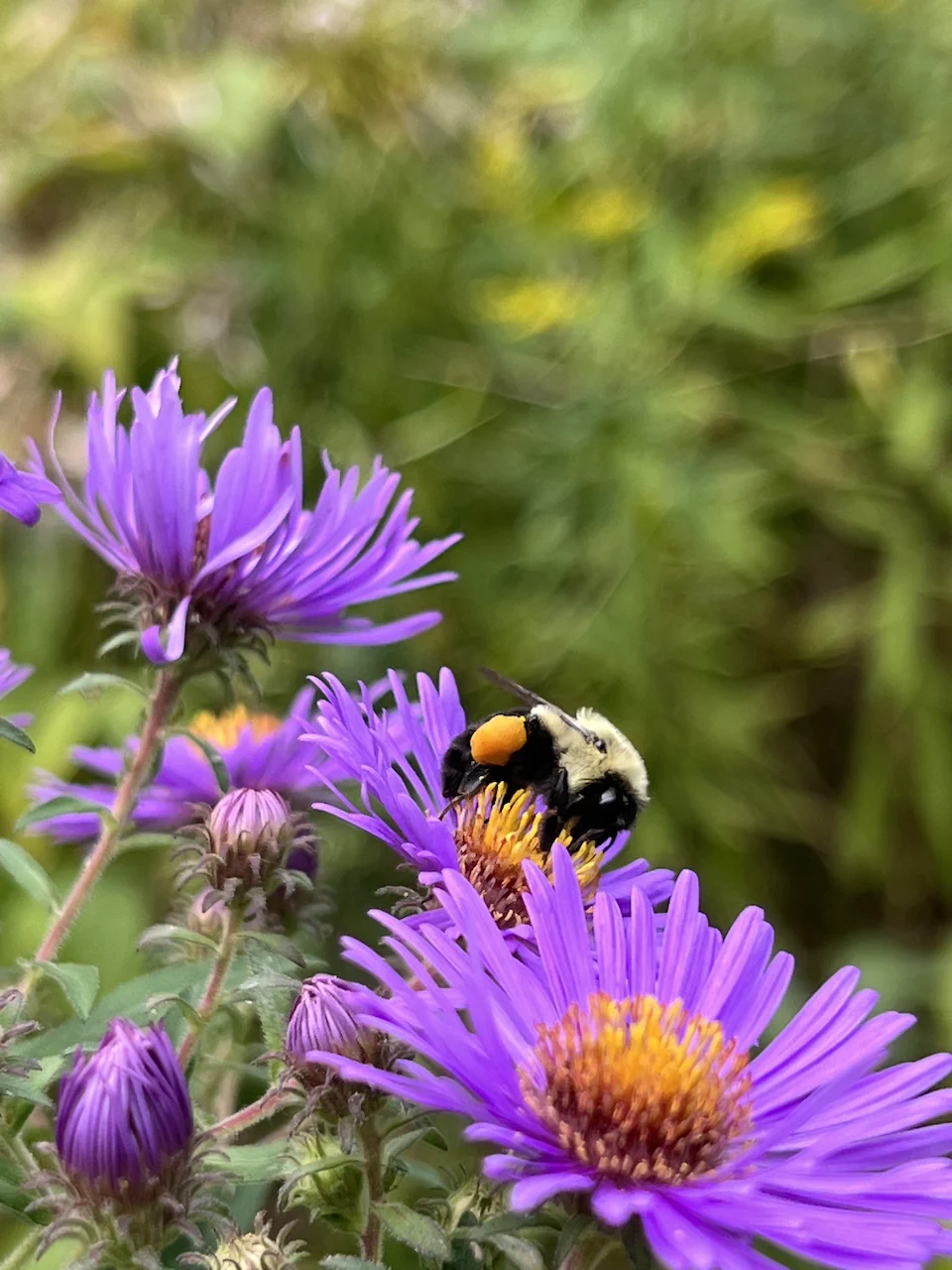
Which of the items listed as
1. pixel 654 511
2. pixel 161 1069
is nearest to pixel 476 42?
pixel 654 511

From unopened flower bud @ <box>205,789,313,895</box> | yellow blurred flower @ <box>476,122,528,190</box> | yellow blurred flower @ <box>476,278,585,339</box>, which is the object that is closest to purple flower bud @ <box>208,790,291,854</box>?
unopened flower bud @ <box>205,789,313,895</box>

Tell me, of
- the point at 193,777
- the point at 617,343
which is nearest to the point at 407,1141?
the point at 193,777

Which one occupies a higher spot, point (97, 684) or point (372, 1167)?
point (97, 684)

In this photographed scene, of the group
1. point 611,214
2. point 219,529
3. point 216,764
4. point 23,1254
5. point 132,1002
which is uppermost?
point 611,214

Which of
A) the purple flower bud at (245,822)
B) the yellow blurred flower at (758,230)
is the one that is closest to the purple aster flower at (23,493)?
the purple flower bud at (245,822)

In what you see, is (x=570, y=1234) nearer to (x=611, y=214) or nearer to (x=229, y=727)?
(x=229, y=727)

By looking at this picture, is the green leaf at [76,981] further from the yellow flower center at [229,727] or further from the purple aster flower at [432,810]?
the yellow flower center at [229,727]
